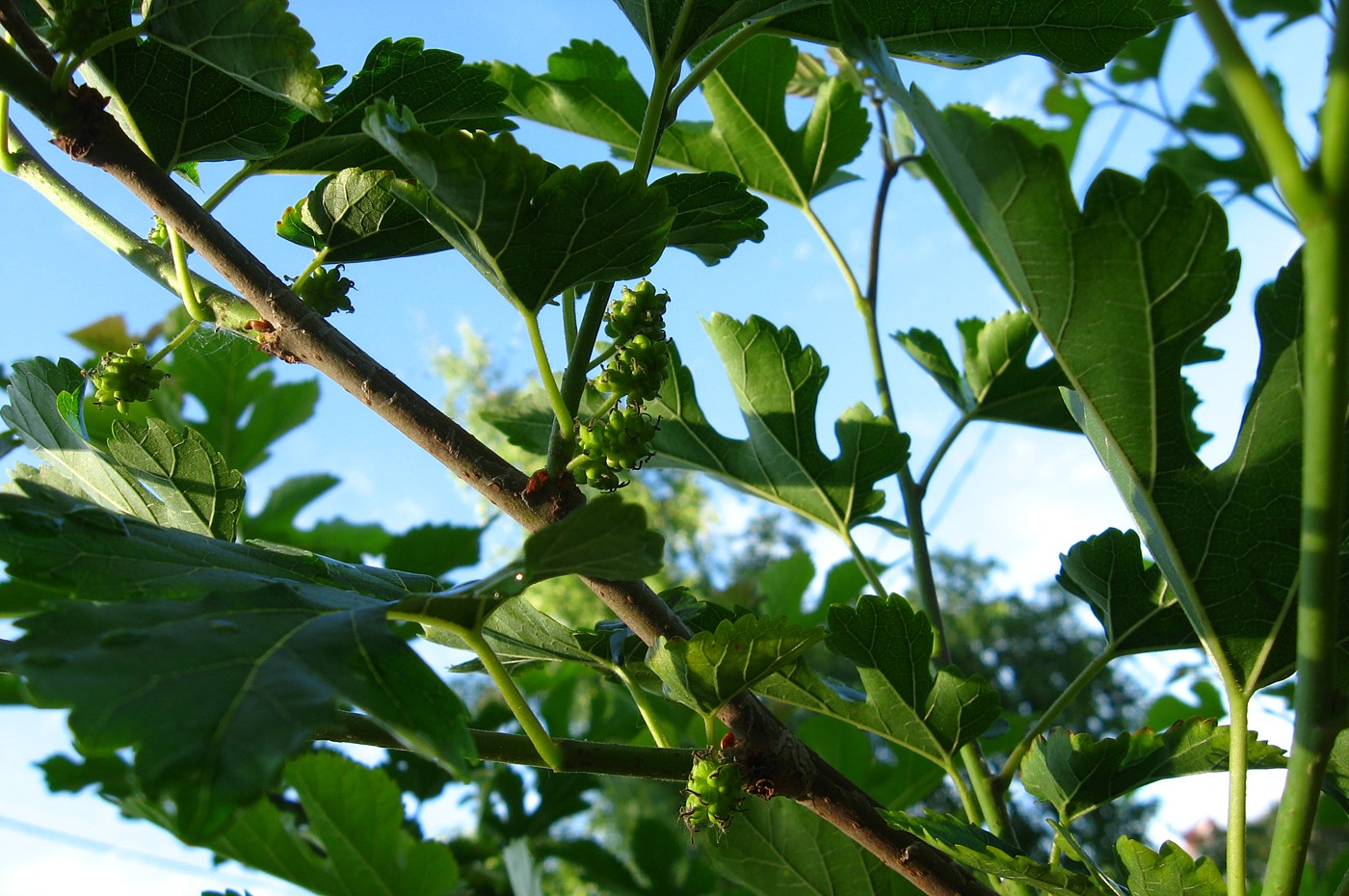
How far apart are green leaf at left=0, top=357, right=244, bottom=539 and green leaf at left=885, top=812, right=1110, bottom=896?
1.65 ft

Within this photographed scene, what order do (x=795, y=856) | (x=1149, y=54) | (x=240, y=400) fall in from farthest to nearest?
(x=1149, y=54), (x=240, y=400), (x=795, y=856)

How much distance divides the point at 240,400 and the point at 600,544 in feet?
4.40

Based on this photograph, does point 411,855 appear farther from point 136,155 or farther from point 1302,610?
point 1302,610

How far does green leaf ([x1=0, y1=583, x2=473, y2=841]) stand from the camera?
0.36m

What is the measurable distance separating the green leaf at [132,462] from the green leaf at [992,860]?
50cm

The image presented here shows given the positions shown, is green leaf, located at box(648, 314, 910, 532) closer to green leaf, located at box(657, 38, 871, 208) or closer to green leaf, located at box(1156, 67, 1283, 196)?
green leaf, located at box(657, 38, 871, 208)

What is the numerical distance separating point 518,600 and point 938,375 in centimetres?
54

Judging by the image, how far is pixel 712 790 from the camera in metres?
0.60

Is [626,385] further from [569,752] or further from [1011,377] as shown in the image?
[1011,377]

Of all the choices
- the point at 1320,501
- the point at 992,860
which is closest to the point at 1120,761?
the point at 992,860

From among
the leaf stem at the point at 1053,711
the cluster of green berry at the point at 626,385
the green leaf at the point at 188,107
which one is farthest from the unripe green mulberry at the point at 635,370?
the leaf stem at the point at 1053,711

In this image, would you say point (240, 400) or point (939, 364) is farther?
point (240, 400)

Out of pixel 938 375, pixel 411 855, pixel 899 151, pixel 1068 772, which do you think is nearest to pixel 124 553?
pixel 411 855

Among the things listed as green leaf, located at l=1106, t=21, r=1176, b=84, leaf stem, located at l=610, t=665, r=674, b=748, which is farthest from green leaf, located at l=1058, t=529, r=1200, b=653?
green leaf, located at l=1106, t=21, r=1176, b=84
